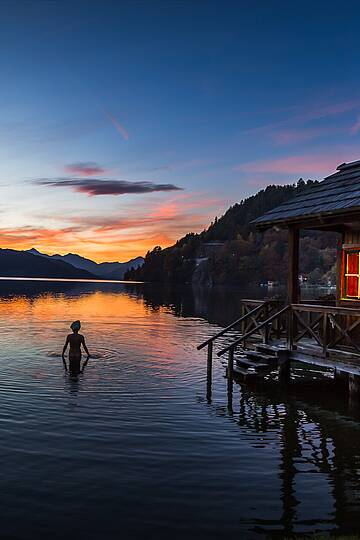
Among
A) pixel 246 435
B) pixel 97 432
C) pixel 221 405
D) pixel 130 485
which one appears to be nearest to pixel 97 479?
pixel 130 485

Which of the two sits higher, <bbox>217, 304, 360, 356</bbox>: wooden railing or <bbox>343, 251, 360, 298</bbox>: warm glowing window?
<bbox>343, 251, 360, 298</bbox>: warm glowing window

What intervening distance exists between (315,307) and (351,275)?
2.55 metres

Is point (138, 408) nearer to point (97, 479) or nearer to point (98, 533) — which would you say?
point (97, 479)

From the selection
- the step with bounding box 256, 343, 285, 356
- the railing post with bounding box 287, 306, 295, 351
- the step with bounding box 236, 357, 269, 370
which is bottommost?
the step with bounding box 236, 357, 269, 370

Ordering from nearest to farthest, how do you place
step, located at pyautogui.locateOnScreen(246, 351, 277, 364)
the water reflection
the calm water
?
1. the calm water
2. the water reflection
3. step, located at pyautogui.locateOnScreen(246, 351, 277, 364)

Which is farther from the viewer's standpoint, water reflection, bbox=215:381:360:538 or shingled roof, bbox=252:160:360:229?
shingled roof, bbox=252:160:360:229

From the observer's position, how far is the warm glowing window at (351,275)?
17.9m

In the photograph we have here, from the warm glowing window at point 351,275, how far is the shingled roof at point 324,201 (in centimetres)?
238

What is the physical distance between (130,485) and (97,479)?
27.6 inches

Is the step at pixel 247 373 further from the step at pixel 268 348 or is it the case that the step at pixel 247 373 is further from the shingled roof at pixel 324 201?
Answer: the shingled roof at pixel 324 201

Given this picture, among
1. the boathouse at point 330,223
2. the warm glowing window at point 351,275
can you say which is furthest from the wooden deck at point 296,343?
the boathouse at point 330,223

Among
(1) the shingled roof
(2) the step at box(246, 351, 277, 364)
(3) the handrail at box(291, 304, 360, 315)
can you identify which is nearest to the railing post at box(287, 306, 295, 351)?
(3) the handrail at box(291, 304, 360, 315)

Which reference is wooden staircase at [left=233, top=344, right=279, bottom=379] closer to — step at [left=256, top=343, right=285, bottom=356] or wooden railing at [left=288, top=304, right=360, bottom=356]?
step at [left=256, top=343, right=285, bottom=356]

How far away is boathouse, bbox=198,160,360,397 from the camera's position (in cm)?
1592
